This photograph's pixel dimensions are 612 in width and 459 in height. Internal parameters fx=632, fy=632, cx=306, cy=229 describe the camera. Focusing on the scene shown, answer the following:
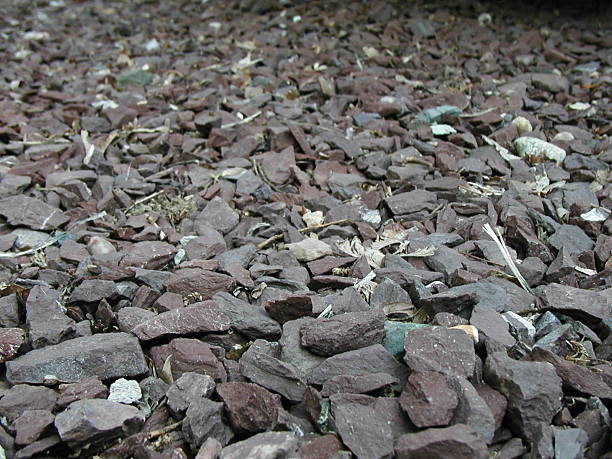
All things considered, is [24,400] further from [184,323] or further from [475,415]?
[475,415]

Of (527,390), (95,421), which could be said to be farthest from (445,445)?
(95,421)

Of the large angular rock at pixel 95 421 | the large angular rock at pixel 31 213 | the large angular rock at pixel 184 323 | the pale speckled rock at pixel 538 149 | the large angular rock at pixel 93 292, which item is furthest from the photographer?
the pale speckled rock at pixel 538 149

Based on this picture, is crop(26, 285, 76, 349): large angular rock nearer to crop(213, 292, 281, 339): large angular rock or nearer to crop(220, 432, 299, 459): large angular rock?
crop(213, 292, 281, 339): large angular rock

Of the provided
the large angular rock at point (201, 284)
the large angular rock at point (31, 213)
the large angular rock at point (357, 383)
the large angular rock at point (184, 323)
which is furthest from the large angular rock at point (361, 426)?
the large angular rock at point (31, 213)

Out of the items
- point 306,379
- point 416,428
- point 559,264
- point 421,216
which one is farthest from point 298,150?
point 416,428

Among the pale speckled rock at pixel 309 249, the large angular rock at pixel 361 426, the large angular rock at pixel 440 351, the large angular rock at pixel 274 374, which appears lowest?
the pale speckled rock at pixel 309 249

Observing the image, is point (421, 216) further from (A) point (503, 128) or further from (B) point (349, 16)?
(B) point (349, 16)

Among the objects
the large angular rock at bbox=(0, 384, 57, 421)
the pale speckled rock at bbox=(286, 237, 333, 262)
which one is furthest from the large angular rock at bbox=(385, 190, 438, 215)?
the large angular rock at bbox=(0, 384, 57, 421)

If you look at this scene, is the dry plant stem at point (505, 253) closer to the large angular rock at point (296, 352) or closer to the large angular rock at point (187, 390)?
the large angular rock at point (296, 352)
